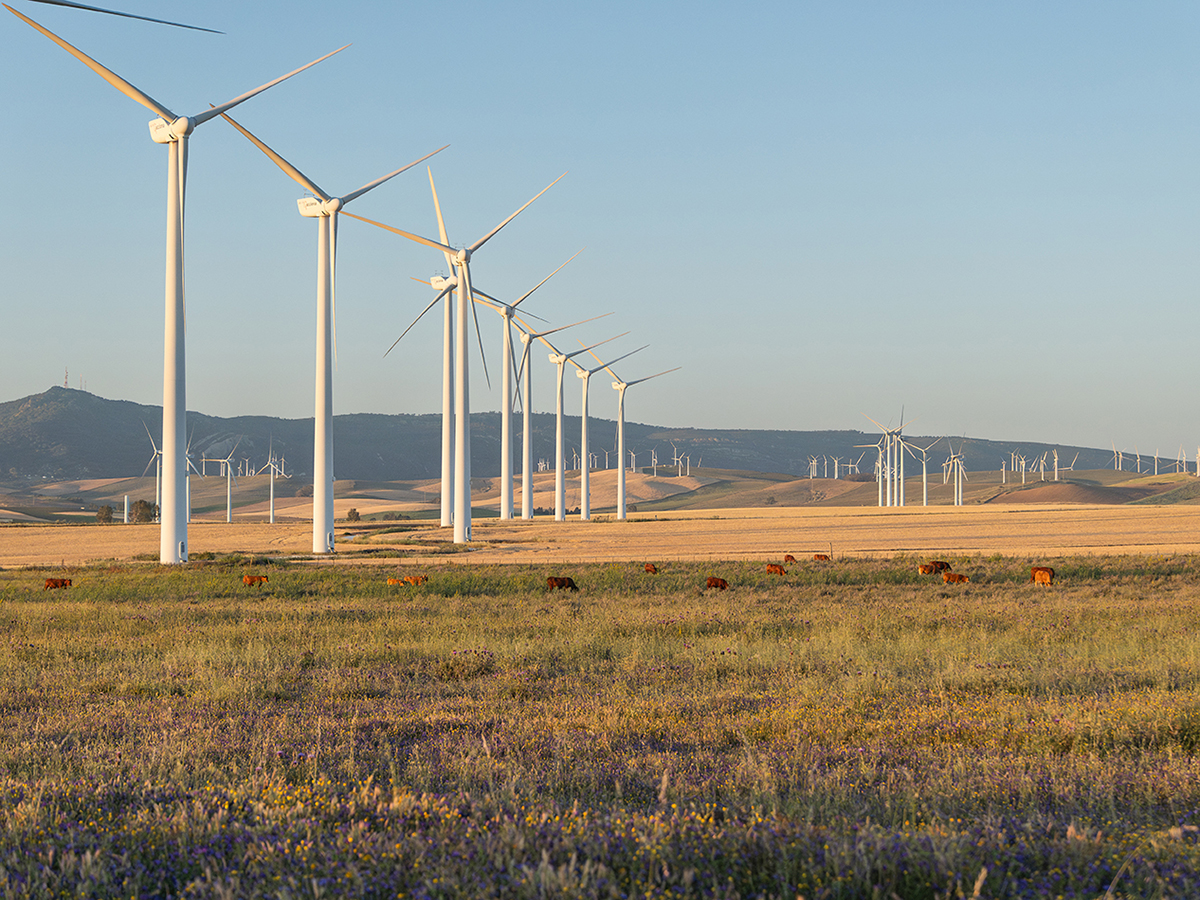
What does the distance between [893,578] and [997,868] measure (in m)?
32.9

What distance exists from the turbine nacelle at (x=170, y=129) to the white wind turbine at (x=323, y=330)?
21.6 ft

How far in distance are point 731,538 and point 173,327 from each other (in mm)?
46619

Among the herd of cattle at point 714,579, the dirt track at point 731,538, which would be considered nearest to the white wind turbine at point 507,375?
the dirt track at point 731,538

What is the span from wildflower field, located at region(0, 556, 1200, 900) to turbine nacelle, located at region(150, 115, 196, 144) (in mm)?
33949

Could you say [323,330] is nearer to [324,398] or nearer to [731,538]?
[324,398]

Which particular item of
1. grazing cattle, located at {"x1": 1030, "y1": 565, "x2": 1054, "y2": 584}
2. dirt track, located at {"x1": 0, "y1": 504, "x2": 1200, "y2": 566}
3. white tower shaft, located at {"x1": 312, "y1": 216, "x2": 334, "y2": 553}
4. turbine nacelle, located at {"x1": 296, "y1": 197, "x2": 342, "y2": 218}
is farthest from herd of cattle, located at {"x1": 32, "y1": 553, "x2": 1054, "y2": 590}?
turbine nacelle, located at {"x1": 296, "y1": 197, "x2": 342, "y2": 218}

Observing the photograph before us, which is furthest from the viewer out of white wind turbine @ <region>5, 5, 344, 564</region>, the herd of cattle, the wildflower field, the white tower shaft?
the white tower shaft

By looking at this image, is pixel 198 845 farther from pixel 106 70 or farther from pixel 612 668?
pixel 106 70

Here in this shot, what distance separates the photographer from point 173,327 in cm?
4878

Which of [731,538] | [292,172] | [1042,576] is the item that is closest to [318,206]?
[292,172]

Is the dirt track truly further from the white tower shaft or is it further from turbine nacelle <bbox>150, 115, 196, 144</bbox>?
turbine nacelle <bbox>150, 115, 196, 144</bbox>

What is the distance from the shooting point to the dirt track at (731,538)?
6112 cm

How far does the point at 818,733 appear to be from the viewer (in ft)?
36.6

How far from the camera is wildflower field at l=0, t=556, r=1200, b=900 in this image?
6.11m
